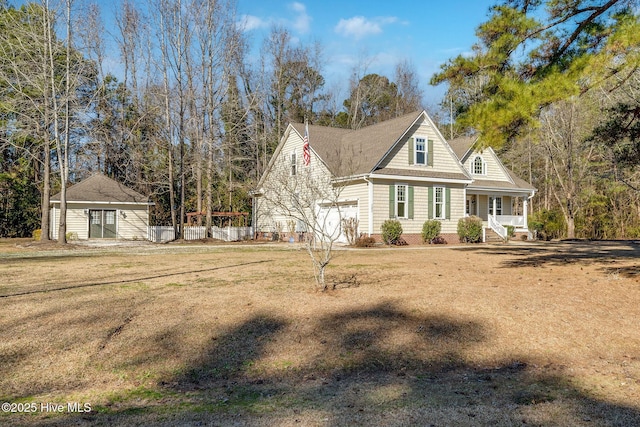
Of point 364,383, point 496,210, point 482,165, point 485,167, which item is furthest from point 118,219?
point 364,383

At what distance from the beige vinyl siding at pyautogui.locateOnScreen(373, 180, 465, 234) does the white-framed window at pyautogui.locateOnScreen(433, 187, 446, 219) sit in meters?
0.26

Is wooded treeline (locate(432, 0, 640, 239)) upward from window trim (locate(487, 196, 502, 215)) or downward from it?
upward

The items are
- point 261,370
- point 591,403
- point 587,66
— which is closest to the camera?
point 591,403

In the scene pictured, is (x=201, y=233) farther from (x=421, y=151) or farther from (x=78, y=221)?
(x=421, y=151)

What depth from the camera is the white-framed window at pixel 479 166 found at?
96.7ft

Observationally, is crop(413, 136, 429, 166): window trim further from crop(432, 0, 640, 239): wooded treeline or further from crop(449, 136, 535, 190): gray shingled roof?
crop(432, 0, 640, 239): wooded treeline

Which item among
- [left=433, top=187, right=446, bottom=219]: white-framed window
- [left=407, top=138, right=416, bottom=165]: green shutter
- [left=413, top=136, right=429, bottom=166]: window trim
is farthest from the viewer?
[left=433, top=187, right=446, bottom=219]: white-framed window

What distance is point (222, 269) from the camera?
1279 centimetres

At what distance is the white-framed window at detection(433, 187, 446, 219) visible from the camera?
82.6 feet

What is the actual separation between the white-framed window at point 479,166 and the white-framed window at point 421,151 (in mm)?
5937

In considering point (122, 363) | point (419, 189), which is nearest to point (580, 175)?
point (419, 189)

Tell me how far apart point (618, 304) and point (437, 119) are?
42354 millimetres

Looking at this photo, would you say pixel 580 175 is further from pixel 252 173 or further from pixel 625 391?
pixel 625 391

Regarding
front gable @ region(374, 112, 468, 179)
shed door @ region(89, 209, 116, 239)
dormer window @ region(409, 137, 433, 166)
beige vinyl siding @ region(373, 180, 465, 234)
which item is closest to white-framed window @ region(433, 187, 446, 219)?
beige vinyl siding @ region(373, 180, 465, 234)
